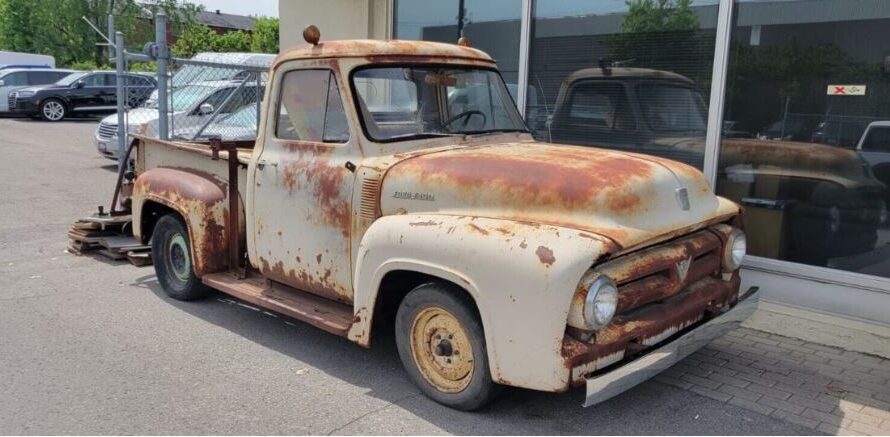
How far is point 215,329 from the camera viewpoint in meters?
5.25

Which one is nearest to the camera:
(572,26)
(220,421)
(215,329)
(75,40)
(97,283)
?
(220,421)

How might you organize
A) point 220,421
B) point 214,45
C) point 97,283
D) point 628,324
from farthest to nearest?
point 214,45 < point 97,283 < point 220,421 < point 628,324

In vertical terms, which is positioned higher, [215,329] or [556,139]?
[556,139]

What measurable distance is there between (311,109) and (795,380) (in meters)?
3.56

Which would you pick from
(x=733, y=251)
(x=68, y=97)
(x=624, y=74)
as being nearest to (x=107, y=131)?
(x=624, y=74)

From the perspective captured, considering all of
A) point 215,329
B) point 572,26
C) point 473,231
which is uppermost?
point 572,26

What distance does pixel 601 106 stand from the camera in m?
6.81

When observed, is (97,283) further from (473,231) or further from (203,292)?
(473,231)

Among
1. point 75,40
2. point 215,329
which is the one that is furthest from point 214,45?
point 215,329

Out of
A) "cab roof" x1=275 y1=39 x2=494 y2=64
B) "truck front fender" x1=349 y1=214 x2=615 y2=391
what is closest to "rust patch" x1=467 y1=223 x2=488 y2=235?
"truck front fender" x1=349 y1=214 x2=615 y2=391

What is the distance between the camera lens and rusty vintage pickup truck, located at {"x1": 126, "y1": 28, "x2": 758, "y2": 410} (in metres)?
3.34

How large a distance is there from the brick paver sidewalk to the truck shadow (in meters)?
0.18

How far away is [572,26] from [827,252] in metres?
3.17

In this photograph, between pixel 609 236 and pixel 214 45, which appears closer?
pixel 609 236
